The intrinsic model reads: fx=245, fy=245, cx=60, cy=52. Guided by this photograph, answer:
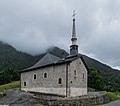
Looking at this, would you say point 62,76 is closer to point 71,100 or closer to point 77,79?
point 77,79

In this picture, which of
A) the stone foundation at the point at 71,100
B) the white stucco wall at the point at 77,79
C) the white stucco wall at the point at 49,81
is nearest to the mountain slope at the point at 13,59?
the white stucco wall at the point at 49,81

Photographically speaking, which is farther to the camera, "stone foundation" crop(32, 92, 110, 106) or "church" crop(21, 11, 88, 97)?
"church" crop(21, 11, 88, 97)

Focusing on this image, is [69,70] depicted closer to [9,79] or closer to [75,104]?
[75,104]

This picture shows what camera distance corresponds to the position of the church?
145 ft

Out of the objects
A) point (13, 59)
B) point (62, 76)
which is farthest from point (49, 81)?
point (13, 59)

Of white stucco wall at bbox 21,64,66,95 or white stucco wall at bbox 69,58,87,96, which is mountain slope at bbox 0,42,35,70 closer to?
white stucco wall at bbox 21,64,66,95

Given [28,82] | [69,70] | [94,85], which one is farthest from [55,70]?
[94,85]

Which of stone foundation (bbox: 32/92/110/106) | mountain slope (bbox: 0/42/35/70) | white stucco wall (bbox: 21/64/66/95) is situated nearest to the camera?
stone foundation (bbox: 32/92/110/106)

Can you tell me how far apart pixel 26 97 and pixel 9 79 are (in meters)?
49.3

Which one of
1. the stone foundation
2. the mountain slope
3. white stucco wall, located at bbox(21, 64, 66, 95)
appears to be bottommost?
the stone foundation

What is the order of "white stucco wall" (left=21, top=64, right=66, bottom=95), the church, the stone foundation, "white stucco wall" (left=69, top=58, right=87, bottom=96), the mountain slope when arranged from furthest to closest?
the mountain slope → "white stucco wall" (left=21, top=64, right=66, bottom=95) → "white stucco wall" (left=69, top=58, right=87, bottom=96) → the church → the stone foundation

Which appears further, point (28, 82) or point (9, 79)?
point (9, 79)

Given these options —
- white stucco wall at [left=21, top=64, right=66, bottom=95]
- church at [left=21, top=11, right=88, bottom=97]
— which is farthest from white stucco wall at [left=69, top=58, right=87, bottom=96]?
white stucco wall at [left=21, top=64, right=66, bottom=95]

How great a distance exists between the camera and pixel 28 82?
181ft
